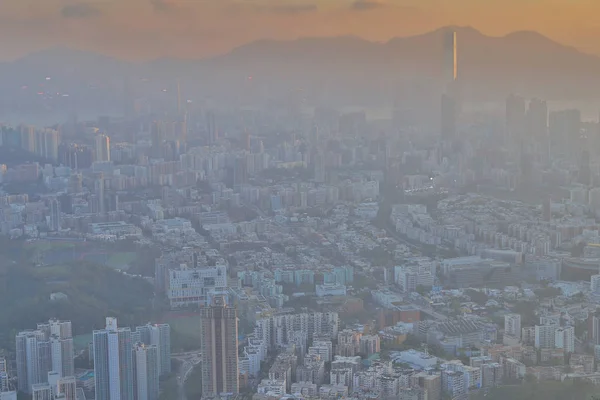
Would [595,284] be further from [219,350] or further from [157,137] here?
[157,137]

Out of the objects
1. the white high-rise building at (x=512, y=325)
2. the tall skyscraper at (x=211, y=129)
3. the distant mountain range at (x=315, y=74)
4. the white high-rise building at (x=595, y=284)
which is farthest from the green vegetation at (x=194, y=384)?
the tall skyscraper at (x=211, y=129)

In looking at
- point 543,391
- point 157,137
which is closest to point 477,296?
point 543,391

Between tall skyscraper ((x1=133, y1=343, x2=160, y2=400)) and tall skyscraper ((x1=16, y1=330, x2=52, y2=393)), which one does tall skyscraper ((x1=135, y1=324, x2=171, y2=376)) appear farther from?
tall skyscraper ((x1=16, y1=330, x2=52, y2=393))

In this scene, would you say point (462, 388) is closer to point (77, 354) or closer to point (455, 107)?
point (77, 354)

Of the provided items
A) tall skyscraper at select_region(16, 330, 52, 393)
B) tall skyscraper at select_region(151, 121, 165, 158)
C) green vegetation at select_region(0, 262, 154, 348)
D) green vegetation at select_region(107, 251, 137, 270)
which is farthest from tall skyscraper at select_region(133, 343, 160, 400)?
tall skyscraper at select_region(151, 121, 165, 158)

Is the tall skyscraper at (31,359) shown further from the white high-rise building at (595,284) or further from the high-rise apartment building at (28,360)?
the white high-rise building at (595,284)

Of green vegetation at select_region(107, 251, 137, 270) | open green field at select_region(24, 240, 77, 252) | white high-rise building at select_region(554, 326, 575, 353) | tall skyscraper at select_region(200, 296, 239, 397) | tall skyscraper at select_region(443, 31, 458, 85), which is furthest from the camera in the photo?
tall skyscraper at select_region(443, 31, 458, 85)
